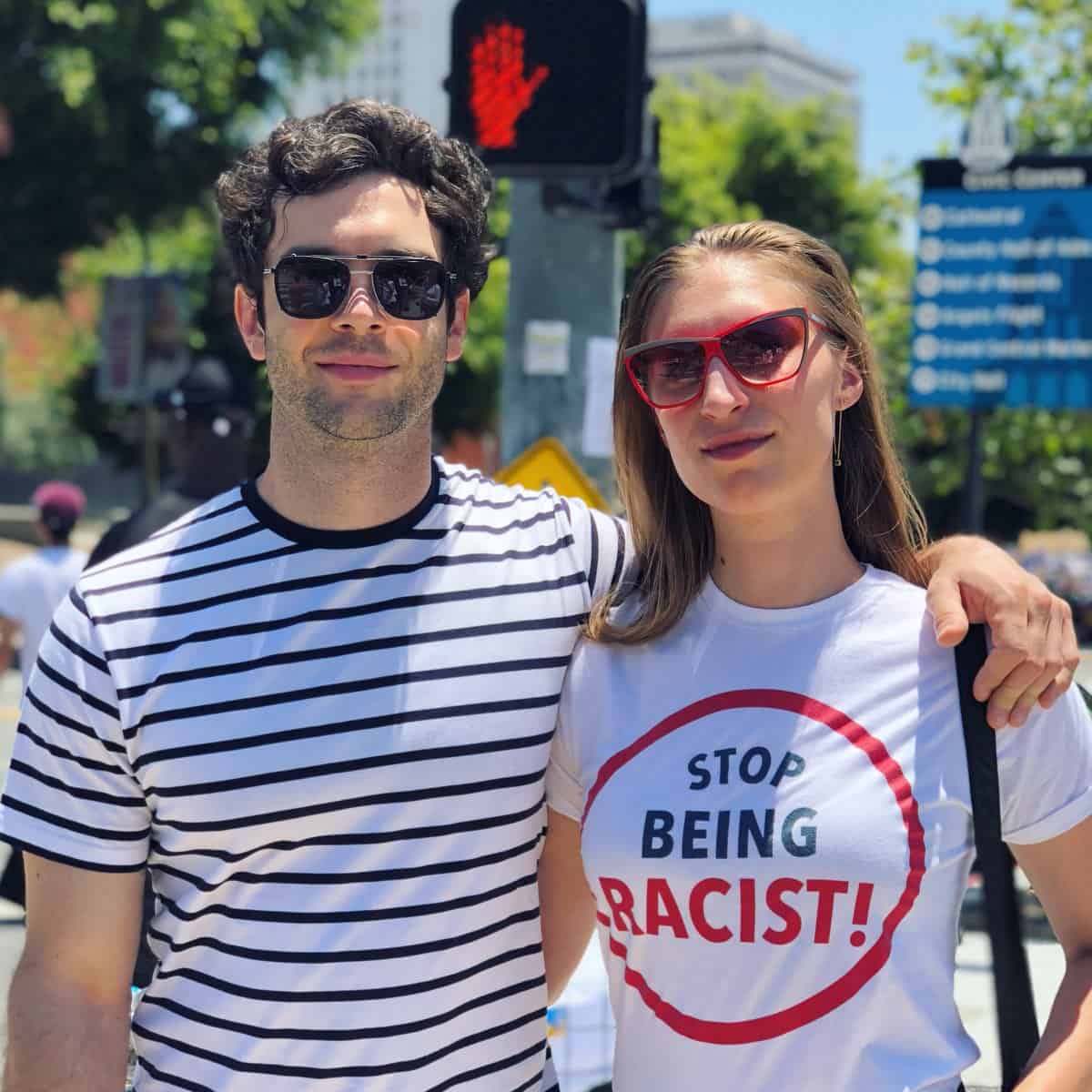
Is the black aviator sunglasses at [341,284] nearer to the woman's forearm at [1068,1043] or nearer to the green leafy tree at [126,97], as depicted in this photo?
the woman's forearm at [1068,1043]

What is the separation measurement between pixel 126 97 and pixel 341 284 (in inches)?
910

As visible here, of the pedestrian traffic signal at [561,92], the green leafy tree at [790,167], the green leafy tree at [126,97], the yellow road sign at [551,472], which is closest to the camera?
the pedestrian traffic signal at [561,92]

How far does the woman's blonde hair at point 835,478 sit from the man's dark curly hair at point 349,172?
27 centimetres

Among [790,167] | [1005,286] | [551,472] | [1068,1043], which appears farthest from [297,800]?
[790,167]

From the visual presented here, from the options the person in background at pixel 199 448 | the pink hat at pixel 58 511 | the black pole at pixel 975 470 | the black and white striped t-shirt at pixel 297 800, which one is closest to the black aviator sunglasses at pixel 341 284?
the black and white striped t-shirt at pixel 297 800

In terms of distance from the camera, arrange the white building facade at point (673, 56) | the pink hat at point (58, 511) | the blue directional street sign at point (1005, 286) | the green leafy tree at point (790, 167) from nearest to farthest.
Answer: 1. the pink hat at point (58, 511)
2. the blue directional street sign at point (1005, 286)
3. the green leafy tree at point (790, 167)
4. the white building facade at point (673, 56)

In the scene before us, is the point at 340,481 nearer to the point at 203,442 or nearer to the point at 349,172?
the point at 349,172

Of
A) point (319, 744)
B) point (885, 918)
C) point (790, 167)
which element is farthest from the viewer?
point (790, 167)

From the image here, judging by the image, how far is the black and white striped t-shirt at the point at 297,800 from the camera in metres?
1.99

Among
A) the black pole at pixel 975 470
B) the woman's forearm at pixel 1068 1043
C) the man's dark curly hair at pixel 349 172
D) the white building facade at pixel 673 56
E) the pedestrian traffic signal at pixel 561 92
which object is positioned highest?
the white building facade at pixel 673 56

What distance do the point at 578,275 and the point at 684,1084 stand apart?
11.5 ft

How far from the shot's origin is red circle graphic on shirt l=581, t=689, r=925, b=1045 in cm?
190

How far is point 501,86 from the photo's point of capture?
4695mm

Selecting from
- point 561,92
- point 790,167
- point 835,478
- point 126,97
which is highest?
point 790,167
